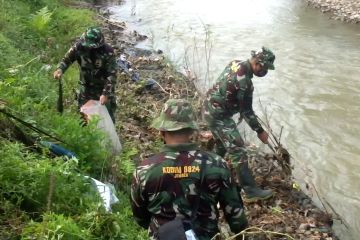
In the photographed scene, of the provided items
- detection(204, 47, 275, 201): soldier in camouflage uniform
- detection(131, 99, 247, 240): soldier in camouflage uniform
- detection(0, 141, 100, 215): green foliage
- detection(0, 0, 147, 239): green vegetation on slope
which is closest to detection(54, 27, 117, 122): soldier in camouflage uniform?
detection(0, 0, 147, 239): green vegetation on slope

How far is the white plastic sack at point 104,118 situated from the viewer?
18.9 feet

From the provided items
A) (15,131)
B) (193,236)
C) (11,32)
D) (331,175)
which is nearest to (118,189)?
(15,131)

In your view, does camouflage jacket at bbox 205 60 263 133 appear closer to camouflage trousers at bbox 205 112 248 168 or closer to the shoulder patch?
camouflage trousers at bbox 205 112 248 168

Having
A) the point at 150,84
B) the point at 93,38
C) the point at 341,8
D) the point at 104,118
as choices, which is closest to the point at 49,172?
the point at 104,118

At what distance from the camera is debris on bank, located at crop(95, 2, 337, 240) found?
5692 mm

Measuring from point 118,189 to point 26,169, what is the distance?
1.63 metres

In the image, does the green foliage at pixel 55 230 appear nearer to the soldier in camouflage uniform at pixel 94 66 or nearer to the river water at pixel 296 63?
the soldier in camouflage uniform at pixel 94 66

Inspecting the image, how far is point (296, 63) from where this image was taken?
519 inches

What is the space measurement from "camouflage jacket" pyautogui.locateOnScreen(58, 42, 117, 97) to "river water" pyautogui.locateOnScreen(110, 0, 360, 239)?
3364mm

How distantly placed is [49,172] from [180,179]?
1.23m

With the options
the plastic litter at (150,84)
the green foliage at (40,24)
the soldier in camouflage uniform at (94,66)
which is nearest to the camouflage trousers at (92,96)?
the soldier in camouflage uniform at (94,66)

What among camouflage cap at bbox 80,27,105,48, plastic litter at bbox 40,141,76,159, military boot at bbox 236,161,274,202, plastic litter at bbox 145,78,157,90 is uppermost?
camouflage cap at bbox 80,27,105,48

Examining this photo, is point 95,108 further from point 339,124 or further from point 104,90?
point 339,124

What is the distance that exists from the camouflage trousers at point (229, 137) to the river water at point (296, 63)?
164 centimetres
